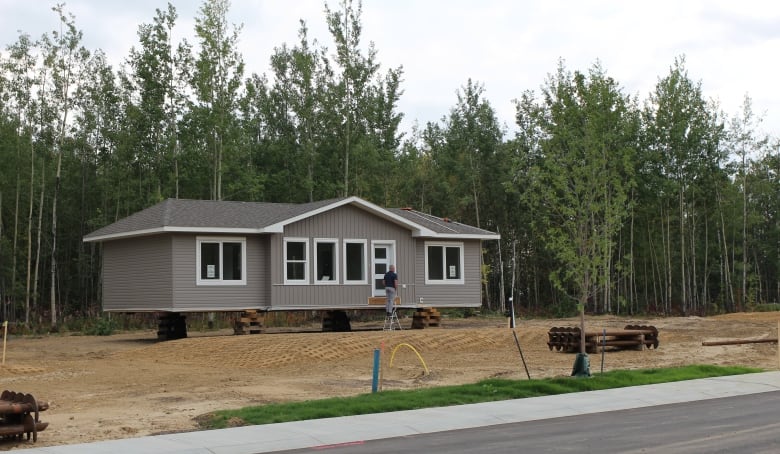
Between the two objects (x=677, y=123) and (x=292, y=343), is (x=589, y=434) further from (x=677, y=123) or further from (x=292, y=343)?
(x=677, y=123)

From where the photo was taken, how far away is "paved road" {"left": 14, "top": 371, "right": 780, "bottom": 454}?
36.4 feet

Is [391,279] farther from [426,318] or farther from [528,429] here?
[528,429]

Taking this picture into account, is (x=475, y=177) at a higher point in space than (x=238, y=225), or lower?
higher

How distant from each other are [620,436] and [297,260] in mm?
19654

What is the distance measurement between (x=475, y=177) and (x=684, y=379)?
3460cm

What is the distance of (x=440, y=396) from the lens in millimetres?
15750

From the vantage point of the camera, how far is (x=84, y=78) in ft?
139

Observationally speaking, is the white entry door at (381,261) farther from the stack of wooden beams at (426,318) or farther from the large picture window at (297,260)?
the large picture window at (297,260)

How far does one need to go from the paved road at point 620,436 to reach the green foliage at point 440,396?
2.17 meters

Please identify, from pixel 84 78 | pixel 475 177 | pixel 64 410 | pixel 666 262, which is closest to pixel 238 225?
pixel 64 410

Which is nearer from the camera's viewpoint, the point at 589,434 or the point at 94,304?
the point at 589,434

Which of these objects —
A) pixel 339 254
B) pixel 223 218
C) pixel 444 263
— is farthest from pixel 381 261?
pixel 223 218

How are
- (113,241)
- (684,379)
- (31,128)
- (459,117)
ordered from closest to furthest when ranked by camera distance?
(684,379)
(113,241)
(31,128)
(459,117)

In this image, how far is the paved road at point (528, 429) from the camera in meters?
11.1
